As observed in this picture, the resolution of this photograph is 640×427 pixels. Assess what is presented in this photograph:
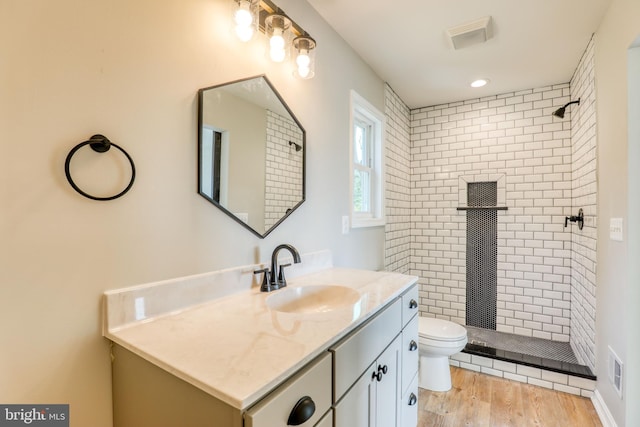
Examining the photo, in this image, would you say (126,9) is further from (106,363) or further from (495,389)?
(495,389)

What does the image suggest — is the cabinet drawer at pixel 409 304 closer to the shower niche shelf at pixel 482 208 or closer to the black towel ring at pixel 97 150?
the black towel ring at pixel 97 150

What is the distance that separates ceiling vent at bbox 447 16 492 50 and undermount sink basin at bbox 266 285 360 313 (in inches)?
72.9

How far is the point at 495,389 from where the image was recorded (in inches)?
90.1

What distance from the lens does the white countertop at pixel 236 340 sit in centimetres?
65

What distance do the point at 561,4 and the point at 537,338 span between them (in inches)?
109

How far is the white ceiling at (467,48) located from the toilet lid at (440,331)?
6.92 ft

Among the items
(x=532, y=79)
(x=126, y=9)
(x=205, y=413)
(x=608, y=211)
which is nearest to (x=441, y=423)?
(x=608, y=211)

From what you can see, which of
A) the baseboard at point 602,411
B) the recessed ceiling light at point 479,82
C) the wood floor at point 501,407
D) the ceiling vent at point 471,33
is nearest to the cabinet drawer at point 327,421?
the wood floor at point 501,407

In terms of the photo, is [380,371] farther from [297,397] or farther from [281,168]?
[281,168]

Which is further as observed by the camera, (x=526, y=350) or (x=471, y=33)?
(x=526, y=350)

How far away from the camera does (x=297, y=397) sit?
2.38 ft

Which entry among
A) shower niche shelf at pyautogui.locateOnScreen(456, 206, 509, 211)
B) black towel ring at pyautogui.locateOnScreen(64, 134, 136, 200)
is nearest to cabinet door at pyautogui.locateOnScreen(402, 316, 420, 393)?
black towel ring at pyautogui.locateOnScreen(64, 134, 136, 200)

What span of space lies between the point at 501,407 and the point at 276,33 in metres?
2.70

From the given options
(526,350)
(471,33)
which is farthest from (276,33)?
(526,350)
